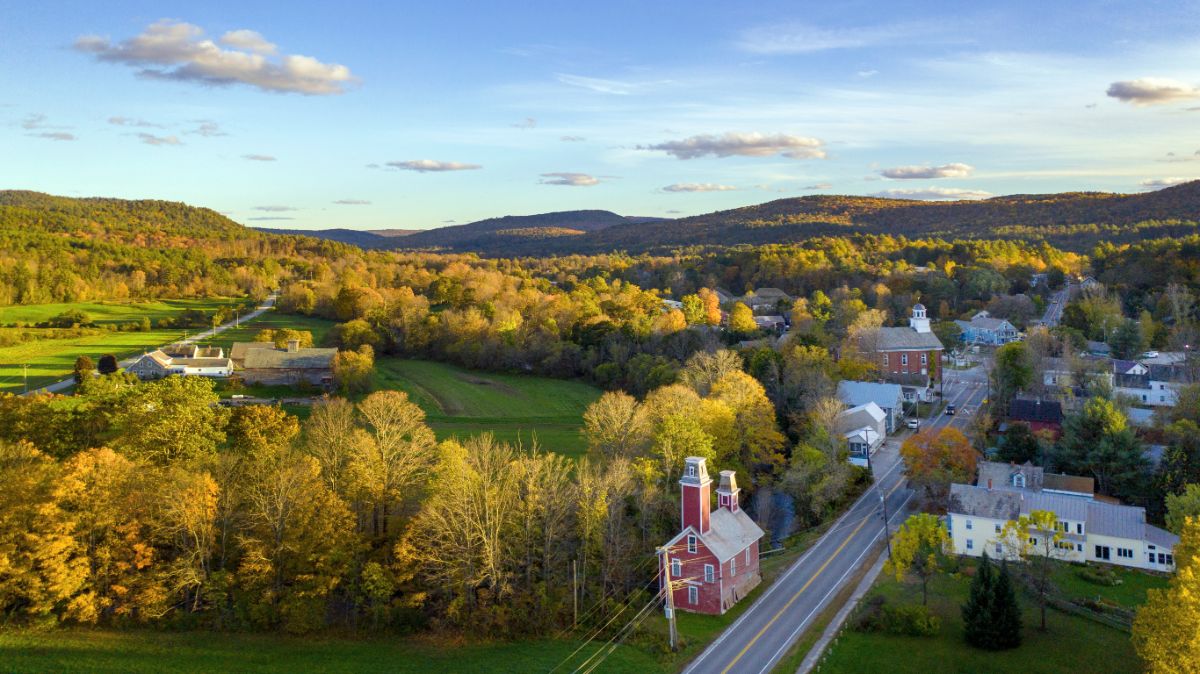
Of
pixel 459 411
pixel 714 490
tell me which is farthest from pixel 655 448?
pixel 459 411

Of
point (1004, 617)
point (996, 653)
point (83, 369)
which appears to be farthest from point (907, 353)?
point (83, 369)

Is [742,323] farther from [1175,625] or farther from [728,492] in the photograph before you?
[1175,625]

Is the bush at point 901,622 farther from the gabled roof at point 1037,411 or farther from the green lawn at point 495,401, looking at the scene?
the gabled roof at point 1037,411

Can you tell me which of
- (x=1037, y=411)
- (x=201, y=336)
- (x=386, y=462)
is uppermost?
(x=201, y=336)

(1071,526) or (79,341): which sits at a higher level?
(79,341)

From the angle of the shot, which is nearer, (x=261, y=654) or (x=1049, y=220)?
(x=261, y=654)

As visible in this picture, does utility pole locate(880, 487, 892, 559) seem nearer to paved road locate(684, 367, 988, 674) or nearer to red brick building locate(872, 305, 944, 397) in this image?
paved road locate(684, 367, 988, 674)

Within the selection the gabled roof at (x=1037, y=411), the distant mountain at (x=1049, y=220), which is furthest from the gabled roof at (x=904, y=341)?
the distant mountain at (x=1049, y=220)
